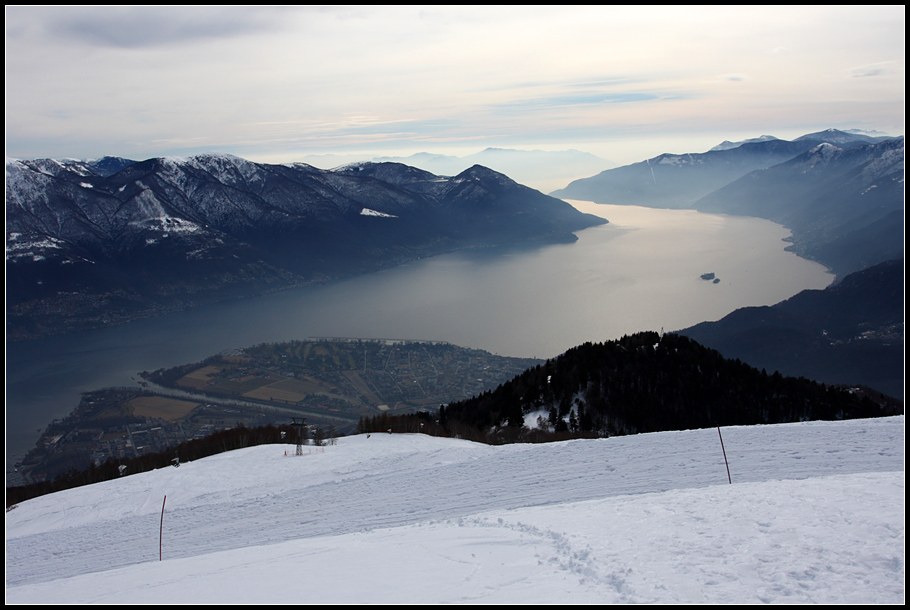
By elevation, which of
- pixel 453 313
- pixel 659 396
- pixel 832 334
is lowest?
pixel 659 396

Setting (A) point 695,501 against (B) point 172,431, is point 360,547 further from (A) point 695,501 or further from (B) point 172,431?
(B) point 172,431

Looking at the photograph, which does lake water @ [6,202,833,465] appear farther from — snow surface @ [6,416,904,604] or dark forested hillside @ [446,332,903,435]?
snow surface @ [6,416,904,604]

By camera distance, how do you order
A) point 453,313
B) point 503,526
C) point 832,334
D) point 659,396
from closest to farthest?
point 503,526 → point 659,396 → point 832,334 → point 453,313

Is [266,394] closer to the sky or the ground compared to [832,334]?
closer to the ground

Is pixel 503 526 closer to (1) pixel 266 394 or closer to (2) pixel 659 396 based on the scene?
(2) pixel 659 396

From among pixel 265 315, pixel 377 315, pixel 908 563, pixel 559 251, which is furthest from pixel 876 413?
pixel 559 251

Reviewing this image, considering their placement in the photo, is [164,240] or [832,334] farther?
[164,240]

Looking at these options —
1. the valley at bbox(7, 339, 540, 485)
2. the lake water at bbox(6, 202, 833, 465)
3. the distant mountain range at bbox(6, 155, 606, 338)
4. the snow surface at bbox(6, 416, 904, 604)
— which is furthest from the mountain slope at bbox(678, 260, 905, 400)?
the distant mountain range at bbox(6, 155, 606, 338)

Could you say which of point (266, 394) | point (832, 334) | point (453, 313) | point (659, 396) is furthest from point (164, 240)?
point (832, 334)

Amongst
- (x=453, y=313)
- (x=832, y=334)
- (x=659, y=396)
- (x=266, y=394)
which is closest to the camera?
(x=659, y=396)
